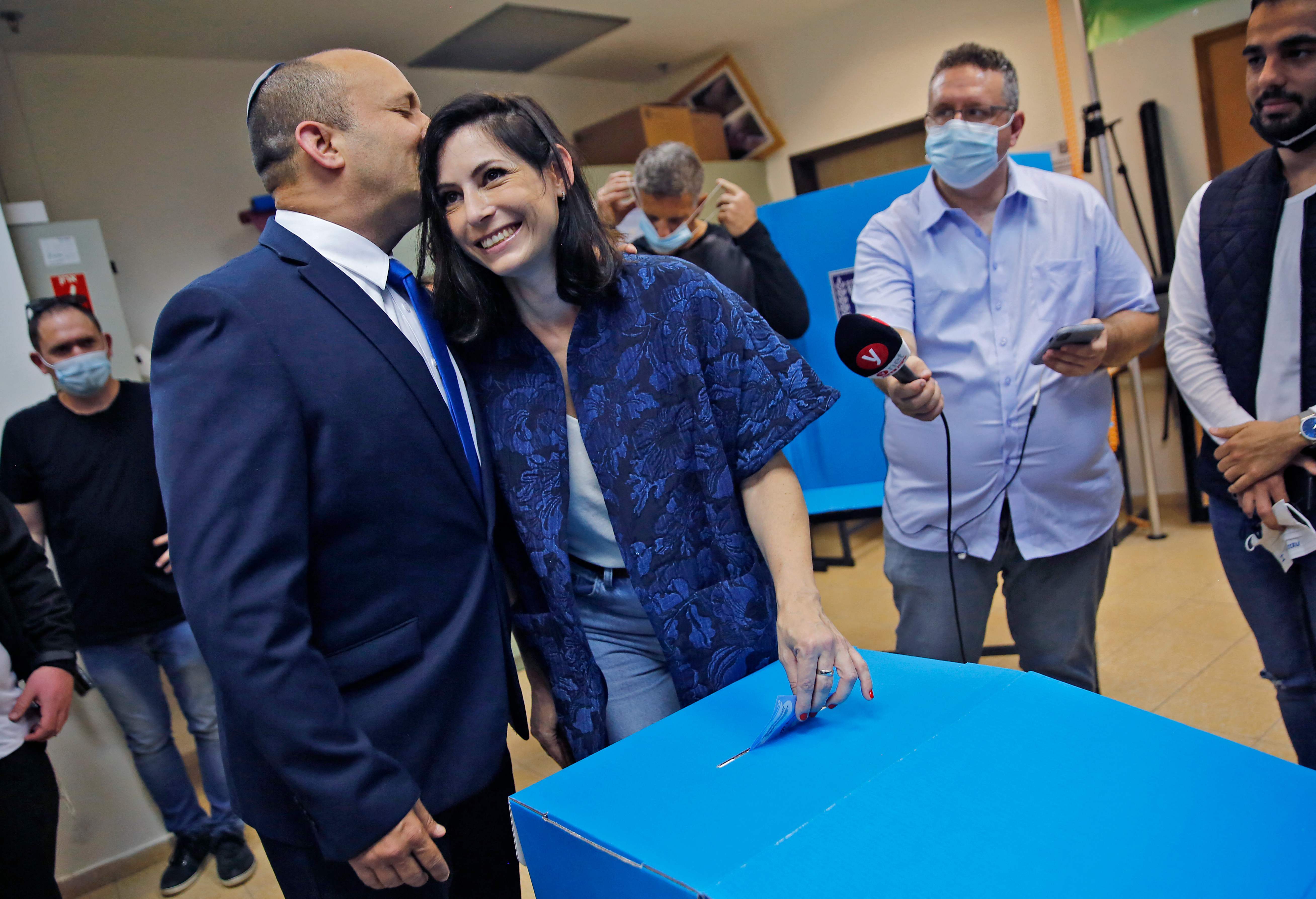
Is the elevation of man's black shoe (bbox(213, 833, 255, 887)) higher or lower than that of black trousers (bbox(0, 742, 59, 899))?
lower

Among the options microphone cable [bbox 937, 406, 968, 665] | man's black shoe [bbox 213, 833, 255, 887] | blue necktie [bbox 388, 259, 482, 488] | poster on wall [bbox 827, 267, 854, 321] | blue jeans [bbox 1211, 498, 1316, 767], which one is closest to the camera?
blue necktie [bbox 388, 259, 482, 488]

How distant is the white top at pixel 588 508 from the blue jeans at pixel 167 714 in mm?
1894

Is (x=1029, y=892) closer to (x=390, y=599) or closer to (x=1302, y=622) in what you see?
(x=390, y=599)

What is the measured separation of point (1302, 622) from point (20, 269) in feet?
12.7

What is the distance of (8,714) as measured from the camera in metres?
1.59

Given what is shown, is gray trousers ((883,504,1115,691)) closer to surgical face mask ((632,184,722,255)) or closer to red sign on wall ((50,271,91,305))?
surgical face mask ((632,184,722,255))

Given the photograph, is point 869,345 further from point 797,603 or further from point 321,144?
point 321,144

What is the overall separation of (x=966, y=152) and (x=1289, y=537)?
34.7 inches

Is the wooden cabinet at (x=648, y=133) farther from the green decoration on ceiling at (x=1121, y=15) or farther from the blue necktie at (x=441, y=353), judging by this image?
the blue necktie at (x=441, y=353)

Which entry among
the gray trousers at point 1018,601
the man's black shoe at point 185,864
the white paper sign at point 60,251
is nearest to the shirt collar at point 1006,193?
the gray trousers at point 1018,601

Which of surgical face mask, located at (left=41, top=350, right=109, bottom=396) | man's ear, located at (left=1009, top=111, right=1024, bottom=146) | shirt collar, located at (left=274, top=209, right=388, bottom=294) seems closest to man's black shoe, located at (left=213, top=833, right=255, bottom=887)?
surgical face mask, located at (left=41, top=350, right=109, bottom=396)

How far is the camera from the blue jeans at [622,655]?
3.97ft

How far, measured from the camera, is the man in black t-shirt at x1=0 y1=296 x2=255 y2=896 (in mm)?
2449

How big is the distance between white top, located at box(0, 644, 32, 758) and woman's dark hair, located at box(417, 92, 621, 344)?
3.84 ft
